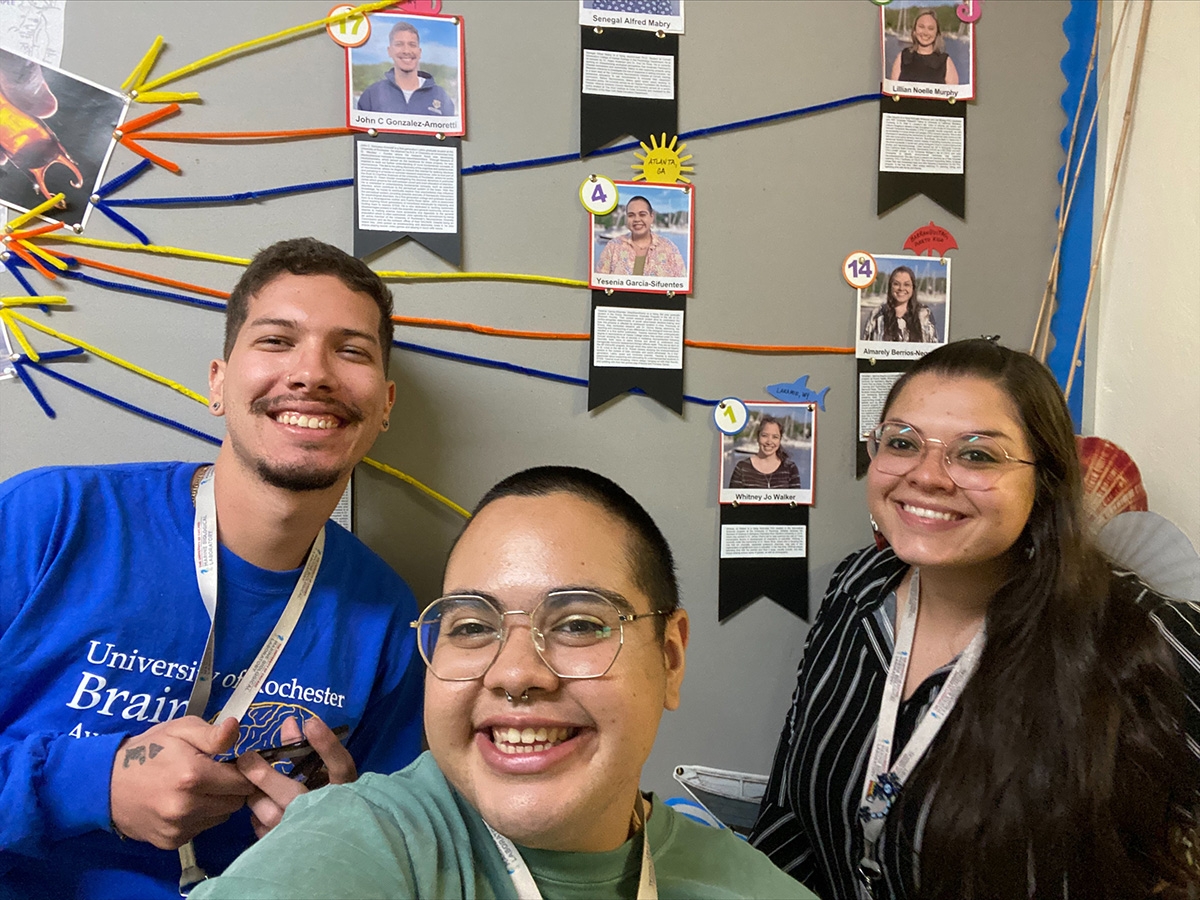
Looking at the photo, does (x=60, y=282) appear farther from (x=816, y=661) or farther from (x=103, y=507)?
(x=816, y=661)

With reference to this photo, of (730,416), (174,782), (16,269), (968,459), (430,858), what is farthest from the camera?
(730,416)

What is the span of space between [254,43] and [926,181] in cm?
135

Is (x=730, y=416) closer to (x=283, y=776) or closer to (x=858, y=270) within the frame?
(x=858, y=270)

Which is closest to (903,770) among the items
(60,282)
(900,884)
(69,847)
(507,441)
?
(900,884)

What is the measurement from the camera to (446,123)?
4.48ft

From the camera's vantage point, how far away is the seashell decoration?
1423 mm

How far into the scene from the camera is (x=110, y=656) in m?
1.04

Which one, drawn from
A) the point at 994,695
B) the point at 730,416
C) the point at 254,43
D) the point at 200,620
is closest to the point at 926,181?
the point at 730,416

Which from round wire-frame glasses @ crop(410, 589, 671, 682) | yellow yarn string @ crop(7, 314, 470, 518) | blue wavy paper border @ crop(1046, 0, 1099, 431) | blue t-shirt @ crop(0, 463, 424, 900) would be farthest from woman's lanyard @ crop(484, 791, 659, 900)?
blue wavy paper border @ crop(1046, 0, 1099, 431)

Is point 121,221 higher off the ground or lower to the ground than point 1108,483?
higher

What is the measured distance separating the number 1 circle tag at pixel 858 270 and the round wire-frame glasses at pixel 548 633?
3.51 ft

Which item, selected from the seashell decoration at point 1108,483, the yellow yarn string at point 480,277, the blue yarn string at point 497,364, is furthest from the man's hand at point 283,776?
the seashell decoration at point 1108,483

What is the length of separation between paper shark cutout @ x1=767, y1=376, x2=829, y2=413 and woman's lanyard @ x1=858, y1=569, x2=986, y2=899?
1.80 ft

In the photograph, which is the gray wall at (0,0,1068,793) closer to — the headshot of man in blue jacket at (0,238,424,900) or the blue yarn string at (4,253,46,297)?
the blue yarn string at (4,253,46,297)
